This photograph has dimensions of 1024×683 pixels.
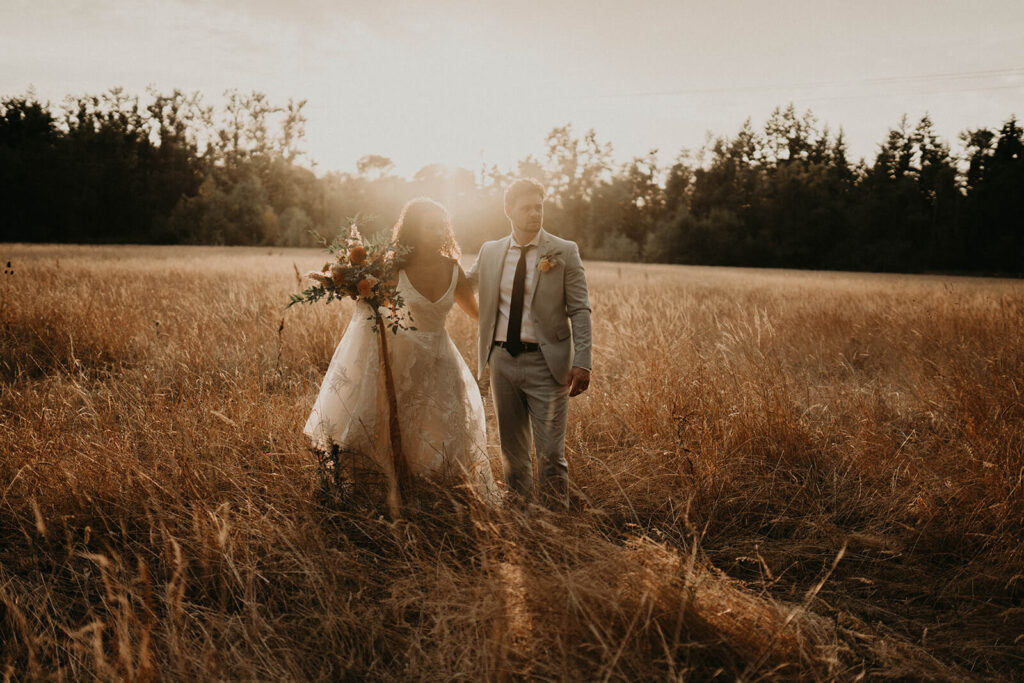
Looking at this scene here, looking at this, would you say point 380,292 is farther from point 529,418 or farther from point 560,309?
point 529,418

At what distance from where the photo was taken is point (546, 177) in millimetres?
62500

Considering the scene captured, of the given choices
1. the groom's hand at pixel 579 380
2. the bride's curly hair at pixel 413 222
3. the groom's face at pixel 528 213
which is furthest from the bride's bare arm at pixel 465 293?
the groom's hand at pixel 579 380

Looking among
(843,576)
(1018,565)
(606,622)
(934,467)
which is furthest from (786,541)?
(606,622)

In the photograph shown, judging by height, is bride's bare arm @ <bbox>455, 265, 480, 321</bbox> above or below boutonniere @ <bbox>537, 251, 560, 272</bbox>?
below

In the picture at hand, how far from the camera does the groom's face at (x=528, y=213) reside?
3.59m

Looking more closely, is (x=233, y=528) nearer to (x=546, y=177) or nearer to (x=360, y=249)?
(x=360, y=249)

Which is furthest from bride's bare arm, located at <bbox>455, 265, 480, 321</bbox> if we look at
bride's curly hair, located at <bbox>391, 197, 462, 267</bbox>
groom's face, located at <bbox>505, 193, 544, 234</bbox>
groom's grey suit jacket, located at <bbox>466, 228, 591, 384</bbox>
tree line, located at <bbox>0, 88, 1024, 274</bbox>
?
tree line, located at <bbox>0, 88, 1024, 274</bbox>

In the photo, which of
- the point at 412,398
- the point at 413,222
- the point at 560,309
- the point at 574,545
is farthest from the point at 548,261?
the point at 574,545

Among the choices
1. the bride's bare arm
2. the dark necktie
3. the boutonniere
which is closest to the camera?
the boutonniere

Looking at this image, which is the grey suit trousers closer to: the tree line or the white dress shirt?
the white dress shirt

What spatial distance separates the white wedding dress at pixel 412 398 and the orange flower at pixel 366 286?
24 cm

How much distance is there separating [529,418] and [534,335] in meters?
0.58

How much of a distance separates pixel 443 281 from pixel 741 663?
2707mm

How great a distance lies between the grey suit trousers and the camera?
3.62 meters
